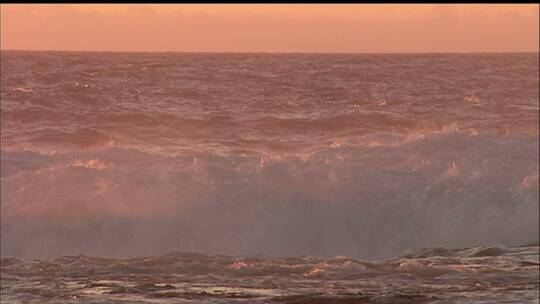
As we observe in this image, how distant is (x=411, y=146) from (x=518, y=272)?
25.8 ft

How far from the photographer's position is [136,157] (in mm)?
17703

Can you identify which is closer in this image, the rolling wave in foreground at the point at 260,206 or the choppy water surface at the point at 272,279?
the choppy water surface at the point at 272,279

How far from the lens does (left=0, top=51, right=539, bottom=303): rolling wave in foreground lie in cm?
1081

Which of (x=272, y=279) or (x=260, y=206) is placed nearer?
(x=272, y=279)

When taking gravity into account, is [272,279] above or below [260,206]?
below

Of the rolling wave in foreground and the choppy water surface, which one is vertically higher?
the rolling wave in foreground

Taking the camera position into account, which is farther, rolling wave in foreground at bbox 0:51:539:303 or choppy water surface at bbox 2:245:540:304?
rolling wave in foreground at bbox 0:51:539:303

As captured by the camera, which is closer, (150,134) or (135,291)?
(135,291)

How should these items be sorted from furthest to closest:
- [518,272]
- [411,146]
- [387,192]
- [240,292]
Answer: [411,146]
[387,192]
[518,272]
[240,292]

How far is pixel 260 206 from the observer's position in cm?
1560

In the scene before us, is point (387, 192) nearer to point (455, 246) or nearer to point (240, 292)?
point (455, 246)

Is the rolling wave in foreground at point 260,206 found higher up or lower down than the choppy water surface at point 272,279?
→ higher up

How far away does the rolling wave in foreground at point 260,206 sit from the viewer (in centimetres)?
1081

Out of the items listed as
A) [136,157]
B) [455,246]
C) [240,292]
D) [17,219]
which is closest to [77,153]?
[136,157]
